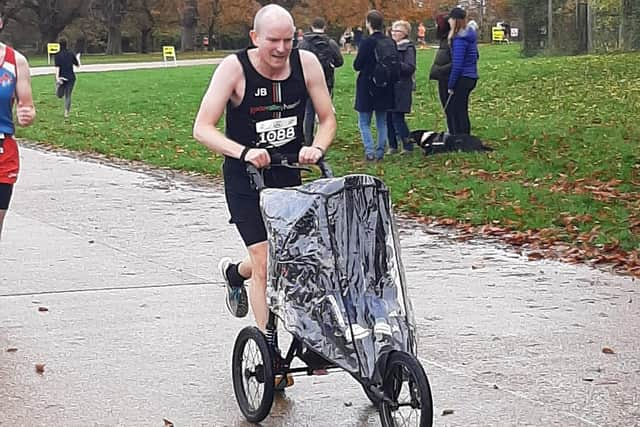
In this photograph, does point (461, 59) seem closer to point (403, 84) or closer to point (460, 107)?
point (460, 107)

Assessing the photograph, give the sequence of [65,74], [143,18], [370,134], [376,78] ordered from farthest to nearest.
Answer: [143,18] < [65,74] < [370,134] < [376,78]

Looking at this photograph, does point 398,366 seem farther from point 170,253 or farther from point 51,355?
point 170,253

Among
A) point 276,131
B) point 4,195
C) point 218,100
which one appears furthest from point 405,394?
point 4,195

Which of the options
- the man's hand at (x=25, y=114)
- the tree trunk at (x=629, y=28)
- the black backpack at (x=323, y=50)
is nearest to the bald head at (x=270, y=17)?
the man's hand at (x=25, y=114)

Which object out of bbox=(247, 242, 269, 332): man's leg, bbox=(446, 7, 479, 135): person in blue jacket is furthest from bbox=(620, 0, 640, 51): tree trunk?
bbox=(247, 242, 269, 332): man's leg

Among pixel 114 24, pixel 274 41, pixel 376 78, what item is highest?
pixel 114 24

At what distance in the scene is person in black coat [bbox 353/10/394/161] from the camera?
15.6 meters

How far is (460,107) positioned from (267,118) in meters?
10.4

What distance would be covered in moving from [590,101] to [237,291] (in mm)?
16838

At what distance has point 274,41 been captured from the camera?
5.66 m

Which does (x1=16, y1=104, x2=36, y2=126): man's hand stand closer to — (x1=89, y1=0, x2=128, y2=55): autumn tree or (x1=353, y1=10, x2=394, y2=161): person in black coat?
(x1=353, y1=10, x2=394, y2=161): person in black coat

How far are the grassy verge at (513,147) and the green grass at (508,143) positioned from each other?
2 cm

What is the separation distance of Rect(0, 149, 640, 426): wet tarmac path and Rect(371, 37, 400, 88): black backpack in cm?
447

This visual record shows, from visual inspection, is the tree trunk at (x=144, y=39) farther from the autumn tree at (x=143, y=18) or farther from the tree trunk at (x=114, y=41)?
the tree trunk at (x=114, y=41)
